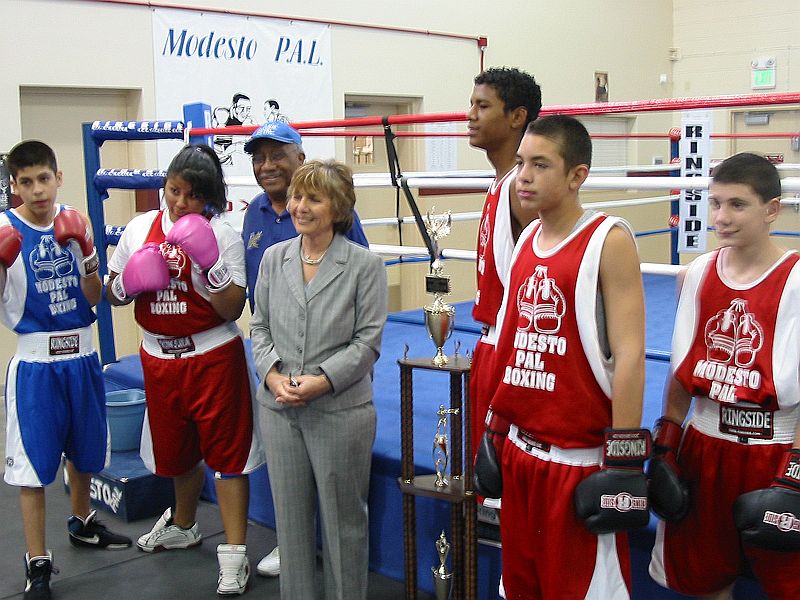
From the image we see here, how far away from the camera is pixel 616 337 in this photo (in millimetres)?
1430

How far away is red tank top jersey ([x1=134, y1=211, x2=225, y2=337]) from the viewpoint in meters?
2.32

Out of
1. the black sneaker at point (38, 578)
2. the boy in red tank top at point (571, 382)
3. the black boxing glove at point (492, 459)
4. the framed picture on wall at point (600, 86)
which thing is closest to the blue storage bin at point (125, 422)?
the black sneaker at point (38, 578)

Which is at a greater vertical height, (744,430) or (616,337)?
(616,337)

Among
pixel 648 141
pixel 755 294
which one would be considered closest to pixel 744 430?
pixel 755 294

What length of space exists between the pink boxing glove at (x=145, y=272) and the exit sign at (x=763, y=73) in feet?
25.7

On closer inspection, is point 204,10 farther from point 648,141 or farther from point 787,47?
point 787,47

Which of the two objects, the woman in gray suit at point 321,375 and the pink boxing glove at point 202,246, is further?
the pink boxing glove at point 202,246

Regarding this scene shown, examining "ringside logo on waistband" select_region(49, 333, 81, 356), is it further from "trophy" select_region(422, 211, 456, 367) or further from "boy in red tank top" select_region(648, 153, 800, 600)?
"boy in red tank top" select_region(648, 153, 800, 600)

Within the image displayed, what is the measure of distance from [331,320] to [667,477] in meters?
0.82

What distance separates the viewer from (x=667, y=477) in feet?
4.94

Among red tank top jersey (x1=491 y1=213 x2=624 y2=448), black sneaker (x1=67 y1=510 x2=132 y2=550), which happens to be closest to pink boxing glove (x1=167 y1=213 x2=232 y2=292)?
black sneaker (x1=67 y1=510 x2=132 y2=550)

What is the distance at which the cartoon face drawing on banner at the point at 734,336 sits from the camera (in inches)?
57.9

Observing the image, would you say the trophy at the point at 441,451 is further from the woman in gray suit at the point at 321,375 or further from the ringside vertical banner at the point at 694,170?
the ringside vertical banner at the point at 694,170

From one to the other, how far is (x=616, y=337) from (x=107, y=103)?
4493 millimetres
